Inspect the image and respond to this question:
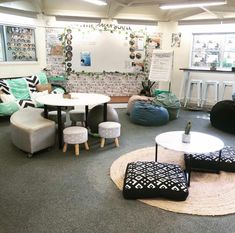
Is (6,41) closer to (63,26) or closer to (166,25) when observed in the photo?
(63,26)

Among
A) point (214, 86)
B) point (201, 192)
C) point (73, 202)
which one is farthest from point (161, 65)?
point (73, 202)

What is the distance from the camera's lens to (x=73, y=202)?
2.38 meters

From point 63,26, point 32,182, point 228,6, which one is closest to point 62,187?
point 32,182

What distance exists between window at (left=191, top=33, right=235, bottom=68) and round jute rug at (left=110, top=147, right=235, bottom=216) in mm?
4250

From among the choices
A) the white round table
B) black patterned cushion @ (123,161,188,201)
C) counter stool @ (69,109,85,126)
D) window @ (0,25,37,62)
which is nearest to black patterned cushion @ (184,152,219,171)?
black patterned cushion @ (123,161,188,201)

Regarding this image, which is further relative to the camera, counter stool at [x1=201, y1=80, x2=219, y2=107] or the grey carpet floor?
counter stool at [x1=201, y1=80, x2=219, y2=107]

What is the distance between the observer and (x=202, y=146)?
2814 millimetres

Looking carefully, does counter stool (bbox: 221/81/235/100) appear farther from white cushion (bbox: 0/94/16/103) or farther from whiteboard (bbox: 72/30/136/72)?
white cushion (bbox: 0/94/16/103)

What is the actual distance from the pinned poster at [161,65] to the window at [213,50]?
975 mm

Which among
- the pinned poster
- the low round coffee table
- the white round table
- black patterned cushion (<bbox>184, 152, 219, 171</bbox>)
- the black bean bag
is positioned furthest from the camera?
the pinned poster

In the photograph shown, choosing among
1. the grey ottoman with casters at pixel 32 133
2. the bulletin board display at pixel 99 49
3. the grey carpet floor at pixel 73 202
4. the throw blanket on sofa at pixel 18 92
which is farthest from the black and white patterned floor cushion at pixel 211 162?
the bulletin board display at pixel 99 49

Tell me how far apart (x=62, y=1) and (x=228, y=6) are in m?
4.02

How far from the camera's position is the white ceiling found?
5719mm

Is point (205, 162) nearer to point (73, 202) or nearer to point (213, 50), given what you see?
point (73, 202)
